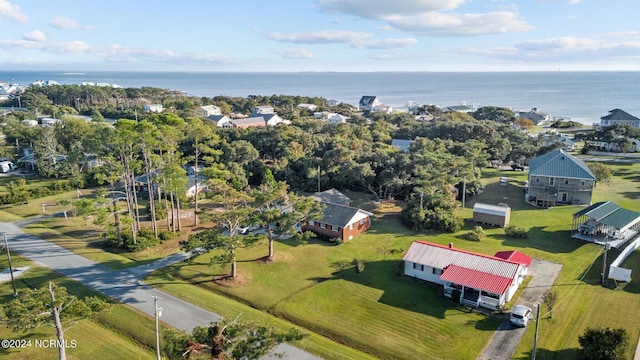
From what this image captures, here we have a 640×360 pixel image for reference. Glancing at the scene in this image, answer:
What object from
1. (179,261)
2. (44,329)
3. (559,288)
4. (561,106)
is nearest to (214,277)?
(179,261)

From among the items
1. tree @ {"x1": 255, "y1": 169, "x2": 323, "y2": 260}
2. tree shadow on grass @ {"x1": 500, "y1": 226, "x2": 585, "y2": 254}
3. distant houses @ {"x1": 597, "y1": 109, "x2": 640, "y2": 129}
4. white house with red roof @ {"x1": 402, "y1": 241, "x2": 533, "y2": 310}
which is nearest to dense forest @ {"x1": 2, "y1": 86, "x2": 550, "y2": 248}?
tree shadow on grass @ {"x1": 500, "y1": 226, "x2": 585, "y2": 254}

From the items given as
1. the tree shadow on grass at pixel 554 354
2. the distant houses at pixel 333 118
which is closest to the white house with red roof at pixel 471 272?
the tree shadow on grass at pixel 554 354

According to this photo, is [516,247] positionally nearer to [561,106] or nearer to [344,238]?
[344,238]

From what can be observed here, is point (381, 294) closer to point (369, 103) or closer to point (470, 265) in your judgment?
point (470, 265)

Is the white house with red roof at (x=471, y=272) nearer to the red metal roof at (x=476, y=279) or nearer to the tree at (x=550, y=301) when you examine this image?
the red metal roof at (x=476, y=279)

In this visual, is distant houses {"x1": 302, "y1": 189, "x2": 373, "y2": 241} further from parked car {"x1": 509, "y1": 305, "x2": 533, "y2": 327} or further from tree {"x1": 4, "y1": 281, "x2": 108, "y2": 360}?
tree {"x1": 4, "y1": 281, "x2": 108, "y2": 360}
